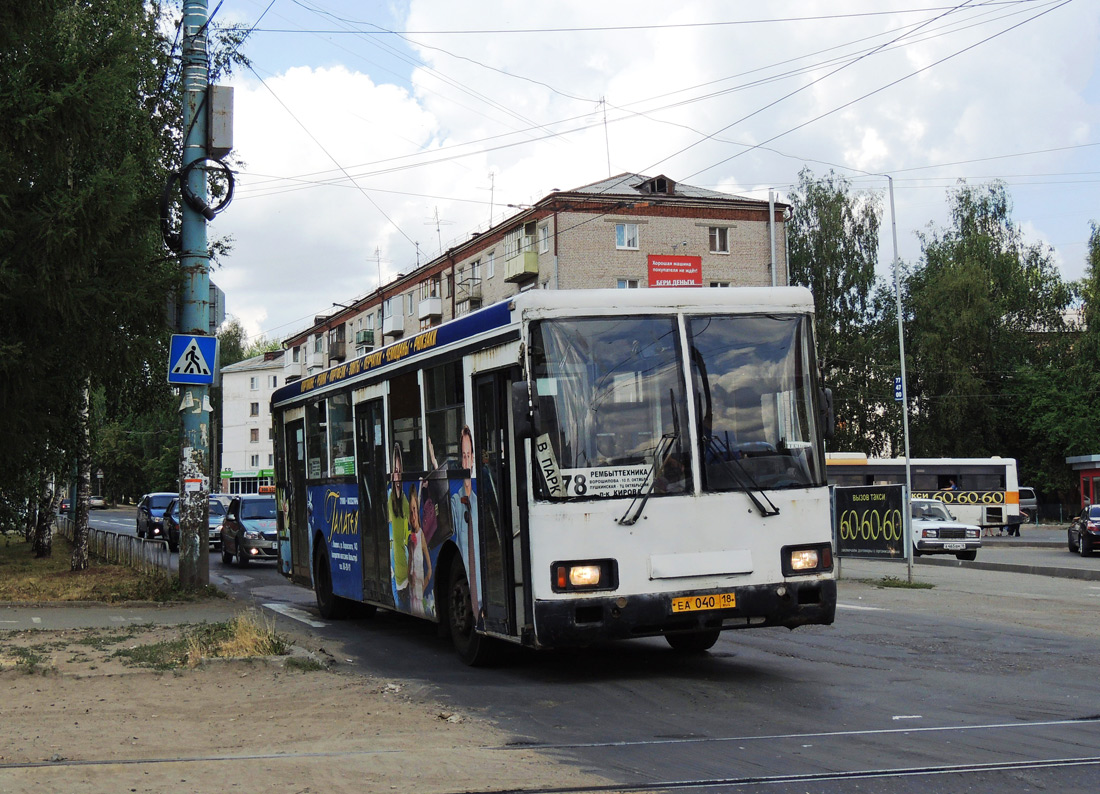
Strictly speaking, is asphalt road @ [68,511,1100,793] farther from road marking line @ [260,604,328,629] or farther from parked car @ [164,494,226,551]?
parked car @ [164,494,226,551]

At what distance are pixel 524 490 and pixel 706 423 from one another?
1.44m

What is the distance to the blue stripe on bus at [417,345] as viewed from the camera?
10047 mm

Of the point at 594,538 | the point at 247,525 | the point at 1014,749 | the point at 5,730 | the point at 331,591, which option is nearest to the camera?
the point at 1014,749

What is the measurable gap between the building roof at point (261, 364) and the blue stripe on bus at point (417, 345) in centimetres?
10085

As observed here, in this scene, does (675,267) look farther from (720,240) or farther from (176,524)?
(176,524)

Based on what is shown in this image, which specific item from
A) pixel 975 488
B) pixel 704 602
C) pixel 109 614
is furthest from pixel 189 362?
pixel 975 488

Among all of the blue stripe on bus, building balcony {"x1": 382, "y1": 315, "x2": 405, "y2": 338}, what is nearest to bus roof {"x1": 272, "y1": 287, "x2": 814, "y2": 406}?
the blue stripe on bus

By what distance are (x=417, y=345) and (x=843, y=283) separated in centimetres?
5458

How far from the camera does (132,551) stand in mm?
22859

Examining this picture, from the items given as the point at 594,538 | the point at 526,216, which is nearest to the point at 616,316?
the point at 594,538

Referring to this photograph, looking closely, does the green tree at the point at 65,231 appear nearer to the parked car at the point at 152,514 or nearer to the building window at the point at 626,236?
the parked car at the point at 152,514

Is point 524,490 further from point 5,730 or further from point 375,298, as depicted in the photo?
point 375,298

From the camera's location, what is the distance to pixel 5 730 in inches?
302

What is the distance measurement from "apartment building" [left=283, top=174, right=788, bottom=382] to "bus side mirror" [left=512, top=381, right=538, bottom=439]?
141 ft
